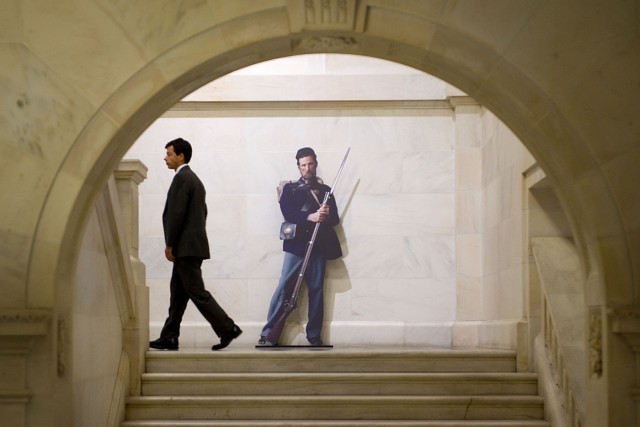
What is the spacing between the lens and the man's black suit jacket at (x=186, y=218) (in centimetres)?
879

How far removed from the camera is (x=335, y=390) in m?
8.52

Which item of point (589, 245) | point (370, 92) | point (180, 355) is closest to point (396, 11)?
point (589, 245)

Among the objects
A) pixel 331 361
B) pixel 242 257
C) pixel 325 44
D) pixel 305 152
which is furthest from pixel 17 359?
pixel 305 152

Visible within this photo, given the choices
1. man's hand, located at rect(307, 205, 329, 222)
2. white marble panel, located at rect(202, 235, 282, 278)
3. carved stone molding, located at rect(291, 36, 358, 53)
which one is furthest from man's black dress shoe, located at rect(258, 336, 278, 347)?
carved stone molding, located at rect(291, 36, 358, 53)

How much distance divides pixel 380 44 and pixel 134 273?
140 inches

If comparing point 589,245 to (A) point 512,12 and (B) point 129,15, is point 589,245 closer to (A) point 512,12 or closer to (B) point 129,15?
(A) point 512,12

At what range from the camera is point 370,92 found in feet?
38.3

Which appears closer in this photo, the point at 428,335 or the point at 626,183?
the point at 626,183

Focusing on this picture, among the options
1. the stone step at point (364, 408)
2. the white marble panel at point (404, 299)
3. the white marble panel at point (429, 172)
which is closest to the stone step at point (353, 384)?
the stone step at point (364, 408)

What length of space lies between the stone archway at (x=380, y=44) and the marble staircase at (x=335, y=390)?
106 inches

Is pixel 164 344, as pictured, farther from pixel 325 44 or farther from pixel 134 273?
pixel 325 44

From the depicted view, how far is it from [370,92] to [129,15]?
20.5 ft

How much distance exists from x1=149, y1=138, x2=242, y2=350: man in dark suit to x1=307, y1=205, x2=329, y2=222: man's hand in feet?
7.59

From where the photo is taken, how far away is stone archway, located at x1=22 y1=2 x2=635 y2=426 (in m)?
5.56
